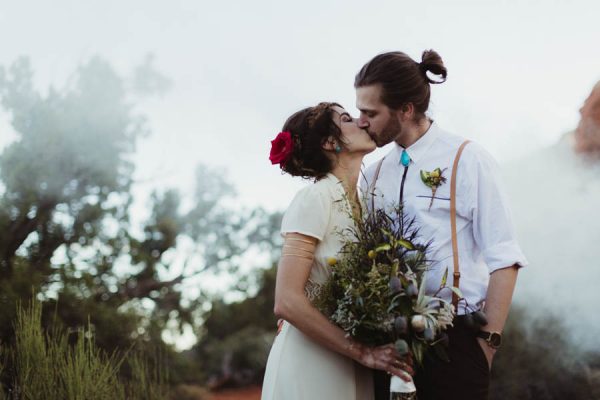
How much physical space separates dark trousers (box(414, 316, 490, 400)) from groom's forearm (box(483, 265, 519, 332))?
0.30ft

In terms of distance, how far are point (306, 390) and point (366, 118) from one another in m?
1.17

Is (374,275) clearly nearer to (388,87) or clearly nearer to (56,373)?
(388,87)

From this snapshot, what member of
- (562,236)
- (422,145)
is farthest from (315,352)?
(562,236)

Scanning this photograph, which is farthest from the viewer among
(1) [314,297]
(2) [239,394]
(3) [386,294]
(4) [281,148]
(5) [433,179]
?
(2) [239,394]

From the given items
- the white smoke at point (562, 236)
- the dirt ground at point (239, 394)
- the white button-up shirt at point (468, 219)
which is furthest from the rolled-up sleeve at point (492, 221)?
the dirt ground at point (239, 394)

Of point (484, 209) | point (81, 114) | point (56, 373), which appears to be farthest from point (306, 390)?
point (81, 114)

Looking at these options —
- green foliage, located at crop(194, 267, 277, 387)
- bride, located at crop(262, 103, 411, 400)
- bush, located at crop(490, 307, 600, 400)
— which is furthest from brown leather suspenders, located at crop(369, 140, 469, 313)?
green foliage, located at crop(194, 267, 277, 387)

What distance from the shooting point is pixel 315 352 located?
105 inches

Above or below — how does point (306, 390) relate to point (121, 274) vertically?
below

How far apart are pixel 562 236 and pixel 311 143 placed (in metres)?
4.29

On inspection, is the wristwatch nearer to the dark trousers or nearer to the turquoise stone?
the dark trousers

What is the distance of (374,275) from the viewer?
2.28m

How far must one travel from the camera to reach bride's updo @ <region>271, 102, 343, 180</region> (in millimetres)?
2949

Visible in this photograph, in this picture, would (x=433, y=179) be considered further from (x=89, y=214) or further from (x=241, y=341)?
(x=241, y=341)
